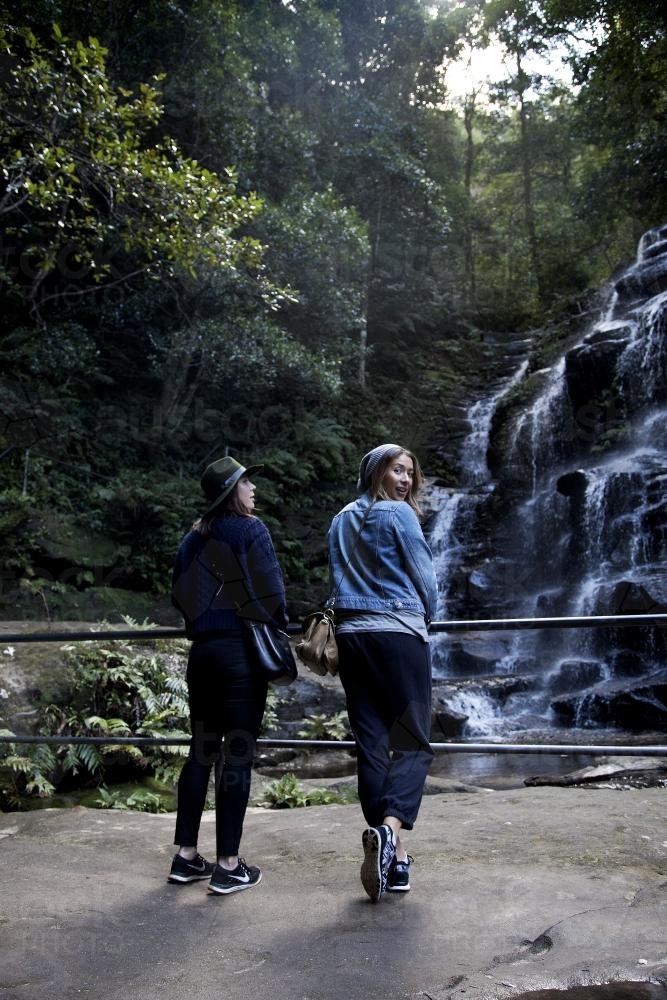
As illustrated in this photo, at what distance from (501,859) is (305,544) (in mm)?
14191

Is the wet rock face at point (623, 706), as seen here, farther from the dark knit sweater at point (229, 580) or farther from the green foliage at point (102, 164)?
the dark knit sweater at point (229, 580)

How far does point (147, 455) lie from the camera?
705 inches

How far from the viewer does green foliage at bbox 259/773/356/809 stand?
5.88 metres

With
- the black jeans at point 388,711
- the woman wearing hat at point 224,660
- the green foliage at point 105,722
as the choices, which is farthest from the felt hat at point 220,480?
the green foliage at point 105,722

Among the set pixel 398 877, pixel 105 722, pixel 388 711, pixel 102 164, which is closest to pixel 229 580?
pixel 388 711

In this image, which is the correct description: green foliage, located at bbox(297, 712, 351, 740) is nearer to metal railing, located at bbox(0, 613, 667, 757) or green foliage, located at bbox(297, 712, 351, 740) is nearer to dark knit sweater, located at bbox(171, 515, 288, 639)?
metal railing, located at bbox(0, 613, 667, 757)

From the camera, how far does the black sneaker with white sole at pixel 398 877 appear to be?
316 centimetres

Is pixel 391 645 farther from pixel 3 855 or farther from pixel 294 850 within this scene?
pixel 3 855

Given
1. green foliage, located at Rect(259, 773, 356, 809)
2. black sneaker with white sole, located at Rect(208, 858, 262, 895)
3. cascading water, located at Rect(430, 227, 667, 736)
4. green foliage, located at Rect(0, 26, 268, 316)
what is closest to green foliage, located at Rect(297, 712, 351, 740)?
cascading water, located at Rect(430, 227, 667, 736)

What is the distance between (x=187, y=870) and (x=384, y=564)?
1.57 meters

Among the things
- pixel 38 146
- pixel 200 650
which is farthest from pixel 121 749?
pixel 38 146

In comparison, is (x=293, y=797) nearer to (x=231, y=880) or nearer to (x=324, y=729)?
(x=231, y=880)

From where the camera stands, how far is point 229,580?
357cm

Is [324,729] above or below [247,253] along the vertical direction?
below
